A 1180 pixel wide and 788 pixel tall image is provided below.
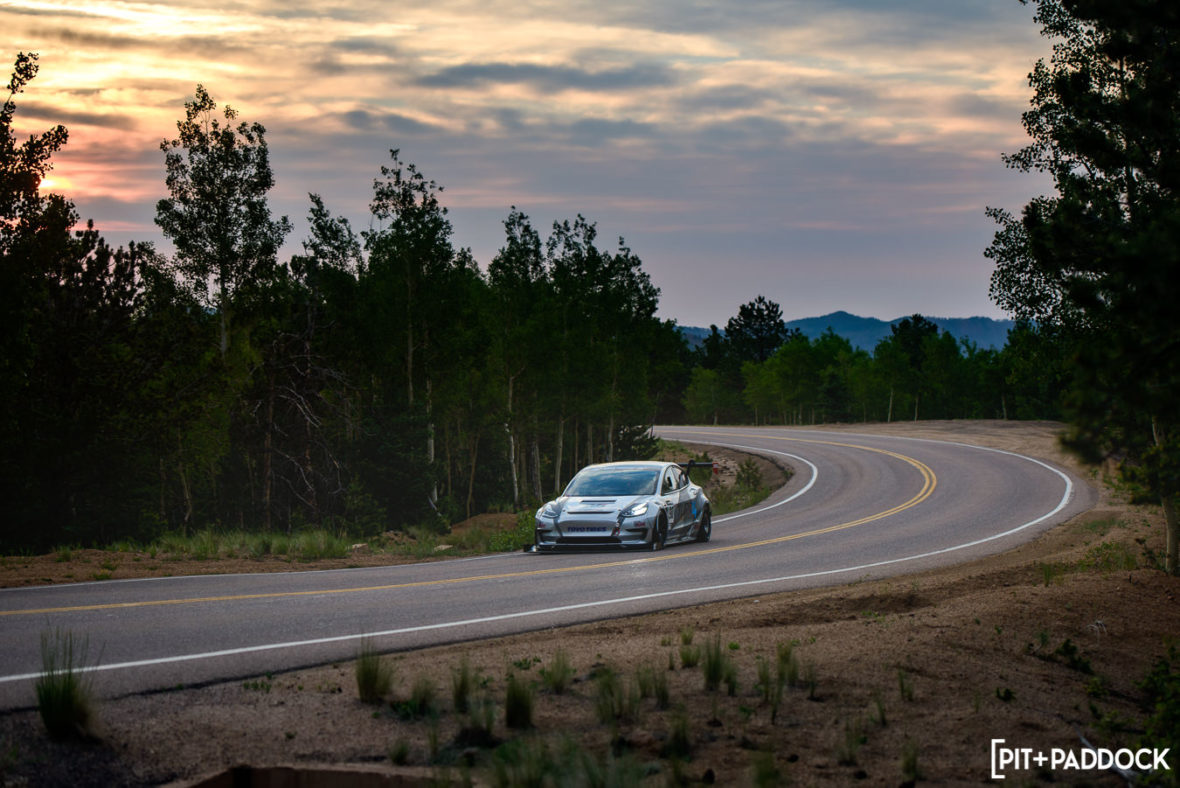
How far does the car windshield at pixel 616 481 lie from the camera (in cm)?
1906

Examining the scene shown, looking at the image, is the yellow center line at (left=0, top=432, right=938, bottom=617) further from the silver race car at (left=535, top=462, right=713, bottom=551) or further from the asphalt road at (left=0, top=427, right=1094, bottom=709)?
the silver race car at (left=535, top=462, right=713, bottom=551)

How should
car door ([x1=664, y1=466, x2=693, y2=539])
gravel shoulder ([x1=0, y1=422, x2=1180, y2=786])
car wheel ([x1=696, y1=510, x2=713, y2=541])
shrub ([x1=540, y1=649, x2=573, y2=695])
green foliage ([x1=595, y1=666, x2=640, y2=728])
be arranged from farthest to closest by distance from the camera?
1. car wheel ([x1=696, y1=510, x2=713, y2=541])
2. car door ([x1=664, y1=466, x2=693, y2=539])
3. shrub ([x1=540, y1=649, x2=573, y2=695])
4. green foliage ([x1=595, y1=666, x2=640, y2=728])
5. gravel shoulder ([x1=0, y1=422, x2=1180, y2=786])

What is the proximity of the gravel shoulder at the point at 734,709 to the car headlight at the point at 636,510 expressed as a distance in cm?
658

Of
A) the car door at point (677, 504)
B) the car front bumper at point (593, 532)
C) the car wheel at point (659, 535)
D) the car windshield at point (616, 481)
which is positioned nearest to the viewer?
the car front bumper at point (593, 532)

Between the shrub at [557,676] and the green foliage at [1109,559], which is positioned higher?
the shrub at [557,676]

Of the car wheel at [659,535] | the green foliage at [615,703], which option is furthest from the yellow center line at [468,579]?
the green foliage at [615,703]

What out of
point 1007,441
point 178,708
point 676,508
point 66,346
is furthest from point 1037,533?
point 1007,441

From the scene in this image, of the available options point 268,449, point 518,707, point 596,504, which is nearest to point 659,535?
point 596,504

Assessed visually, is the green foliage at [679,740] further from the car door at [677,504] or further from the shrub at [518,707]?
the car door at [677,504]

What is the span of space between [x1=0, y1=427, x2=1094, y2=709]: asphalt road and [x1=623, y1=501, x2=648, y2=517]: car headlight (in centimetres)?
74

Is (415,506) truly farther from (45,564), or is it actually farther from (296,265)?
(45,564)

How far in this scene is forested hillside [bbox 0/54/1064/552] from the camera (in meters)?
26.5

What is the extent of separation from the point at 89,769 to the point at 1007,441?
50705 mm

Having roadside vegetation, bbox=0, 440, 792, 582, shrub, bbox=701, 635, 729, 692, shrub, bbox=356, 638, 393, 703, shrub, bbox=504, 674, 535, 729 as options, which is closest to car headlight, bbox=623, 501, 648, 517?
roadside vegetation, bbox=0, 440, 792, 582
